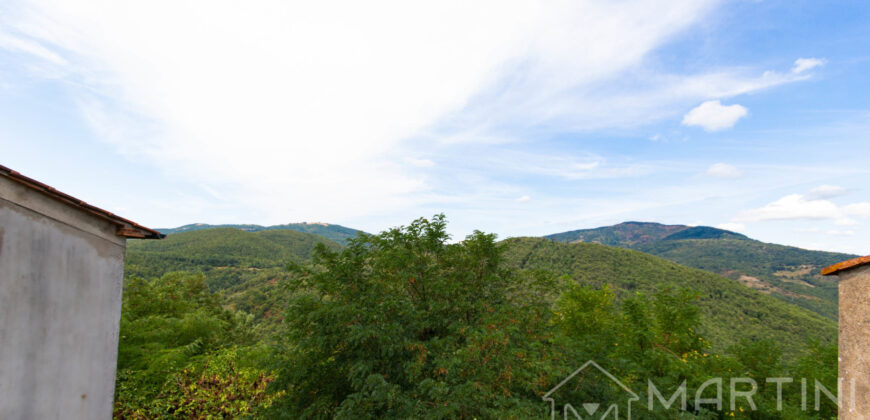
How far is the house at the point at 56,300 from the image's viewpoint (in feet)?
13.3

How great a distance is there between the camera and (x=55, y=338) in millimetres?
4426

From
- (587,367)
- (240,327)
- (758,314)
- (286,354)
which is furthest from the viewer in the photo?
(758,314)

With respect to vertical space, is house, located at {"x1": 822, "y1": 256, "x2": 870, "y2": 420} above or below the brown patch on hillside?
above

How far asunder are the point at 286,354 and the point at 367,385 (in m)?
2.96

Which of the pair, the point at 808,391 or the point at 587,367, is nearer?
the point at 587,367

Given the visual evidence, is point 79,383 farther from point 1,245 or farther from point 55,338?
point 1,245

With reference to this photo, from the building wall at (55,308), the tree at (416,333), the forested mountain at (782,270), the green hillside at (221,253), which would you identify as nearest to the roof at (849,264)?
the tree at (416,333)

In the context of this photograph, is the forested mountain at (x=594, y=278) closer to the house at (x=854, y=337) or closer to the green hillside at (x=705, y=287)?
the green hillside at (x=705, y=287)

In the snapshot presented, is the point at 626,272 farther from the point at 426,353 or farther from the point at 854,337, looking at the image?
the point at 854,337

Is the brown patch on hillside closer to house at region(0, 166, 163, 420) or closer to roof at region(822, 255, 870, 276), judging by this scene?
roof at region(822, 255, 870, 276)

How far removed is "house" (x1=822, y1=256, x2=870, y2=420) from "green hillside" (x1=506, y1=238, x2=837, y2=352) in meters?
27.8

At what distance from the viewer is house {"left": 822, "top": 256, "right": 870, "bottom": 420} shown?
3637mm

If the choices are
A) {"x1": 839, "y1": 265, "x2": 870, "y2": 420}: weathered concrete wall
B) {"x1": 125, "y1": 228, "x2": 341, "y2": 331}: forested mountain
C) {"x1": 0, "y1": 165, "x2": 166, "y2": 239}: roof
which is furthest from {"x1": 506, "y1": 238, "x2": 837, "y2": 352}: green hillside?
{"x1": 125, "y1": 228, "x2": 341, "y2": 331}: forested mountain

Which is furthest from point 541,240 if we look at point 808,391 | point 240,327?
point 808,391
